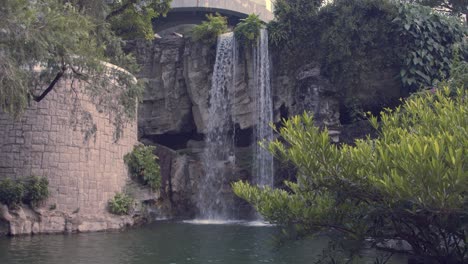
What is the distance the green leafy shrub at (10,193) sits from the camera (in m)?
16.0

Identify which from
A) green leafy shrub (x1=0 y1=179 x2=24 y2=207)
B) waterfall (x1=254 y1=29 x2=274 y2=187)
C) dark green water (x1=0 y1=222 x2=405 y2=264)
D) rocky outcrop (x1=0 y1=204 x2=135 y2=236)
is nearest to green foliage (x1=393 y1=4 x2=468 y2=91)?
waterfall (x1=254 y1=29 x2=274 y2=187)

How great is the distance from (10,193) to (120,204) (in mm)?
3939

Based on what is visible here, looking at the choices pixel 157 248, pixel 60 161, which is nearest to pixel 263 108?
pixel 60 161

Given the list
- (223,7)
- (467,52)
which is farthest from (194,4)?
(467,52)

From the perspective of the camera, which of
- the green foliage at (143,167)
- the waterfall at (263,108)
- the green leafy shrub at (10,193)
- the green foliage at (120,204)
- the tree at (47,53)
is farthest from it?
the waterfall at (263,108)

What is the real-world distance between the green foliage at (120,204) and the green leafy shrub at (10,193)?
3290 mm

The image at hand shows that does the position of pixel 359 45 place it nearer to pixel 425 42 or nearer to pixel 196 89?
pixel 425 42

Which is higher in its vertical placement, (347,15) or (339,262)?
(347,15)

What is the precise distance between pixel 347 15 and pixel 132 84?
12.4 metres

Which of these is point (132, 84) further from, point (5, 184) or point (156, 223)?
point (156, 223)

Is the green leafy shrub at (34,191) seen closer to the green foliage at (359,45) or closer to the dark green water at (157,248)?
the dark green water at (157,248)

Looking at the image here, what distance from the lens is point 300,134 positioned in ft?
17.7

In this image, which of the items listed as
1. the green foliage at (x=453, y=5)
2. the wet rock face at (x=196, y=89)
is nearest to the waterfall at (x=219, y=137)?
the wet rock face at (x=196, y=89)

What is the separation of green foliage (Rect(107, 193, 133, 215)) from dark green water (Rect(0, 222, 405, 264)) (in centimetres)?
166
